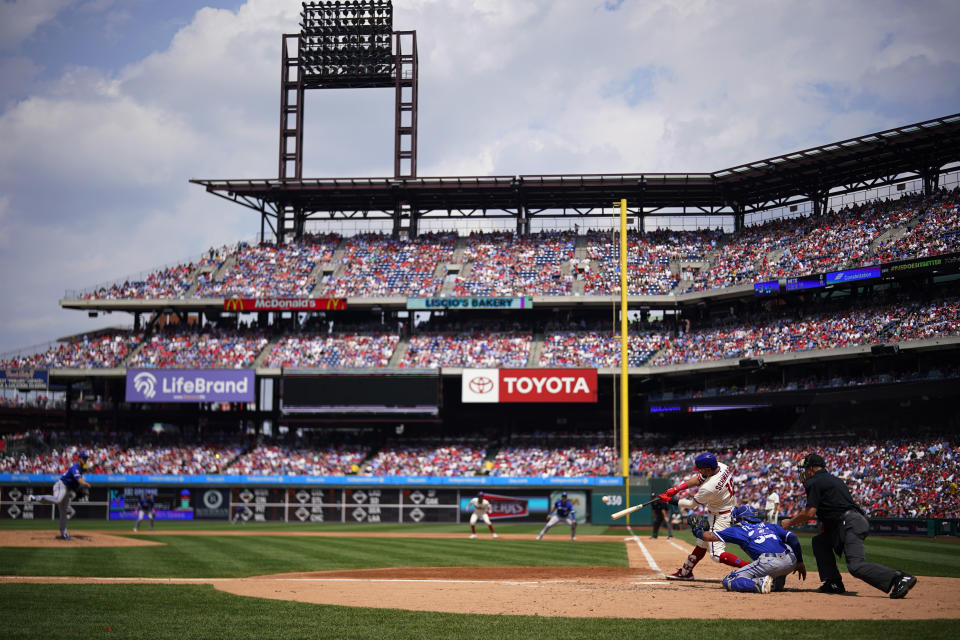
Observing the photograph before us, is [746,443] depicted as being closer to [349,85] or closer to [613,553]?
[613,553]

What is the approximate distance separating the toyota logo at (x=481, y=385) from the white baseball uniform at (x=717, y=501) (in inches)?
1469

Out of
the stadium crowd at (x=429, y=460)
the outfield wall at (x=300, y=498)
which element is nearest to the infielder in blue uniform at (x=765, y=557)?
the outfield wall at (x=300, y=498)

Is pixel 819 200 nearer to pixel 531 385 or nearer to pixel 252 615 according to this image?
pixel 531 385

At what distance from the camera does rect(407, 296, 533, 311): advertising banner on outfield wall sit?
5275cm

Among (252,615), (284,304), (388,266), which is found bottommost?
(252,615)

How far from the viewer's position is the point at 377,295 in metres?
54.2

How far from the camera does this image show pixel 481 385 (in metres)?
A: 50.5

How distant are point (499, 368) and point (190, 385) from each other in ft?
57.8

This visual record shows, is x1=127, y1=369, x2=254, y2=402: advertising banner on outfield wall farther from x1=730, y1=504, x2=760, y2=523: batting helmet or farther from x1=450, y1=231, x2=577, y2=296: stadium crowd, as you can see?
x1=730, y1=504, x2=760, y2=523: batting helmet

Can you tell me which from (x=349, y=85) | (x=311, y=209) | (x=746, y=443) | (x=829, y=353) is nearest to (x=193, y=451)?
(x=311, y=209)

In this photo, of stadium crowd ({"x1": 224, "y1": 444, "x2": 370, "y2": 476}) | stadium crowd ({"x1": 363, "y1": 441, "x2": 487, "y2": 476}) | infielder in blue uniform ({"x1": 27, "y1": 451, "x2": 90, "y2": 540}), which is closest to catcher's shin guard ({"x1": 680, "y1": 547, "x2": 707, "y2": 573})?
infielder in blue uniform ({"x1": 27, "y1": 451, "x2": 90, "y2": 540})

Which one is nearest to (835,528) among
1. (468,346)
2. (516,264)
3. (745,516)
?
(745,516)

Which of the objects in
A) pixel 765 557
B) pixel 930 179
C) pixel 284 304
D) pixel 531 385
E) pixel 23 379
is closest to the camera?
pixel 765 557

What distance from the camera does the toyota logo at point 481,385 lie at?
1986 inches
